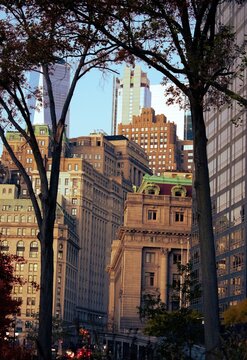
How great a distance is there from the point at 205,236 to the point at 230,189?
7267 centimetres

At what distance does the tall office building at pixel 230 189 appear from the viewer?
292ft

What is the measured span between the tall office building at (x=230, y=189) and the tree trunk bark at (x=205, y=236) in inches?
2366

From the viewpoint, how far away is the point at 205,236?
77.5ft

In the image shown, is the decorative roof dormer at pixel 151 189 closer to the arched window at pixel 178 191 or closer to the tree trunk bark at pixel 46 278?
the arched window at pixel 178 191

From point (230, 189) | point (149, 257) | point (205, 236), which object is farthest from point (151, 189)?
point (205, 236)

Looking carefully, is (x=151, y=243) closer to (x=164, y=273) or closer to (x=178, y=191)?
(x=164, y=273)

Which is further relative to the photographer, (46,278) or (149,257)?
(149,257)

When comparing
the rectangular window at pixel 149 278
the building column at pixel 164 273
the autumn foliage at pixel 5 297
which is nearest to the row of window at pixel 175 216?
the building column at pixel 164 273

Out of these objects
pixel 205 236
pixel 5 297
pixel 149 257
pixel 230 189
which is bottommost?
pixel 205 236

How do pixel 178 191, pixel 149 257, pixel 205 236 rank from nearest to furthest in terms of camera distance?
1. pixel 205 236
2. pixel 149 257
3. pixel 178 191

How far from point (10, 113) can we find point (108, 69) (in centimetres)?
363

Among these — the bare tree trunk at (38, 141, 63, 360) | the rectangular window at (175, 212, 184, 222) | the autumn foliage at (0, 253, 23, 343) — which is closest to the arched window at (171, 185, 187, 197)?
the rectangular window at (175, 212, 184, 222)

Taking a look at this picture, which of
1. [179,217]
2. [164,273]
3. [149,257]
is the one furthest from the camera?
[179,217]

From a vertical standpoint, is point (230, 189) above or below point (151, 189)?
Answer: below
